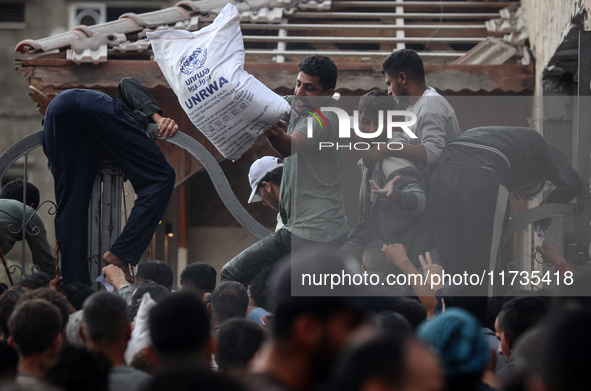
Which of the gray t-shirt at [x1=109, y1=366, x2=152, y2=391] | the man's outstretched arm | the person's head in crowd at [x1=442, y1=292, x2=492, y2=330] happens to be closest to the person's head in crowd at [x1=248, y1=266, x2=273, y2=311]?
the man's outstretched arm

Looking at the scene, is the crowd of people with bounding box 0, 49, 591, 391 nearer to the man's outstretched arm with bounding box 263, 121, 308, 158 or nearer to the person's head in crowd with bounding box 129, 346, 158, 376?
the man's outstretched arm with bounding box 263, 121, 308, 158

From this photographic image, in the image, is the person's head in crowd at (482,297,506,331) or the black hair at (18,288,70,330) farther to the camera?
the person's head in crowd at (482,297,506,331)

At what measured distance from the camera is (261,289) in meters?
5.01

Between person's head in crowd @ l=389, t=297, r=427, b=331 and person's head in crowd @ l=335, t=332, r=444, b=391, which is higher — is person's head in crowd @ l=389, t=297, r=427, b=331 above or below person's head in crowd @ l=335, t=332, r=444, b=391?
below

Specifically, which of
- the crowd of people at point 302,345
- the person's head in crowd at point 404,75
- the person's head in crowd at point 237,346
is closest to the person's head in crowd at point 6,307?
the crowd of people at point 302,345

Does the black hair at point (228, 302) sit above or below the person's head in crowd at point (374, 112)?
below

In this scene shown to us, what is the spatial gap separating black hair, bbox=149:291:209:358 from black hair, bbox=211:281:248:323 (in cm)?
148

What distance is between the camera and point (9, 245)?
5.57 m

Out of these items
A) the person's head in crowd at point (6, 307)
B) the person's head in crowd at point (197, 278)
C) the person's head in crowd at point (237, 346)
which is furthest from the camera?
the person's head in crowd at point (197, 278)

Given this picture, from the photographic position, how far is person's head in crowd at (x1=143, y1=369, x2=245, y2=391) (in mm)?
1932

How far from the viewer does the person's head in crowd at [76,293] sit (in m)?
4.43

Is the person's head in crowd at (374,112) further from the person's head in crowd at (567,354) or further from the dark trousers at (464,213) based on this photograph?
the person's head in crowd at (567,354)

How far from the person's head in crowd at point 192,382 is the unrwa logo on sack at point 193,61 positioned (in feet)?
9.08

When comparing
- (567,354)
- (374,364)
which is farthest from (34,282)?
(567,354)
